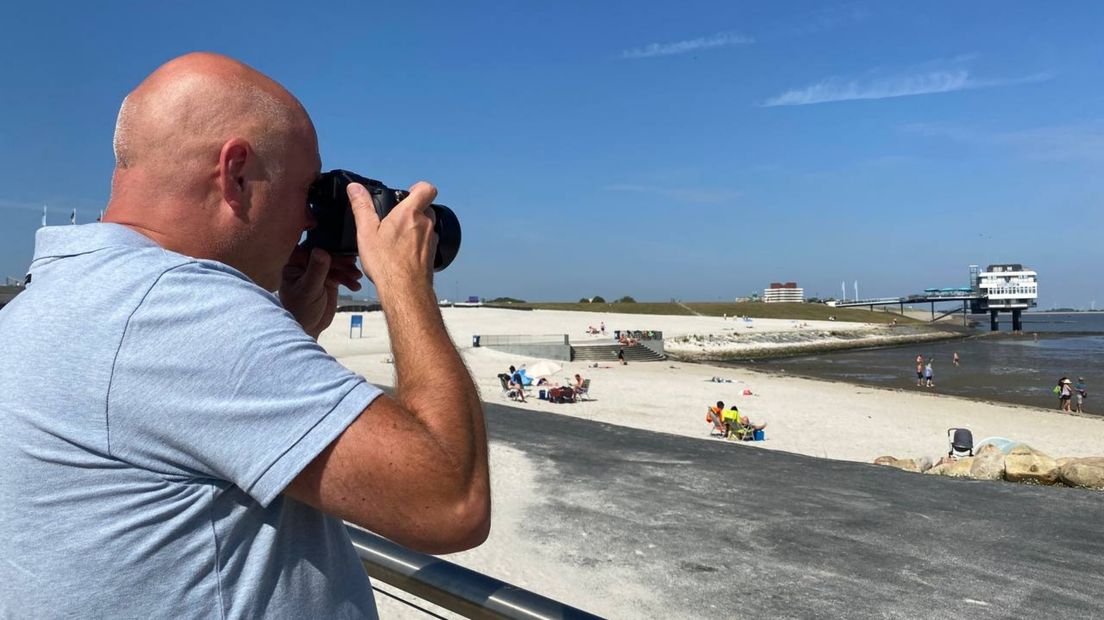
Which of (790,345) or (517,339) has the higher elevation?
(517,339)

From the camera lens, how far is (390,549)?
195cm

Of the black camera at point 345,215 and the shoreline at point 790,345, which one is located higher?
the black camera at point 345,215

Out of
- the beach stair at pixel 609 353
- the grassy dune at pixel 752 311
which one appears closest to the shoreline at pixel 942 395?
the beach stair at pixel 609 353

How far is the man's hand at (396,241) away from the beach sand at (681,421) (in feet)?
6.61

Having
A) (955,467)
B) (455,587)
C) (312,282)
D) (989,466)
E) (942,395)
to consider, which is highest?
(312,282)

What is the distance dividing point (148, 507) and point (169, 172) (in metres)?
0.53

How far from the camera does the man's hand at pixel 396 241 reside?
122 cm

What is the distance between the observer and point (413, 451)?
1012 millimetres

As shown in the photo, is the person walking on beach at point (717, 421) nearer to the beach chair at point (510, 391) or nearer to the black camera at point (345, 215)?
the beach chair at point (510, 391)

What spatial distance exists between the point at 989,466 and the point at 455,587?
11908mm

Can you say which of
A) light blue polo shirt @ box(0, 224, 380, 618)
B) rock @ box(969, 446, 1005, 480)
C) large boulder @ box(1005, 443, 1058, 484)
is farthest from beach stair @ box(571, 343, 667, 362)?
light blue polo shirt @ box(0, 224, 380, 618)

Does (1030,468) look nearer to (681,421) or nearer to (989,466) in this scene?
(989,466)

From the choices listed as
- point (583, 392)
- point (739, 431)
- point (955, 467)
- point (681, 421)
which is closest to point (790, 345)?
point (583, 392)

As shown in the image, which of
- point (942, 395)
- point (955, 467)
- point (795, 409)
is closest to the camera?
point (955, 467)
